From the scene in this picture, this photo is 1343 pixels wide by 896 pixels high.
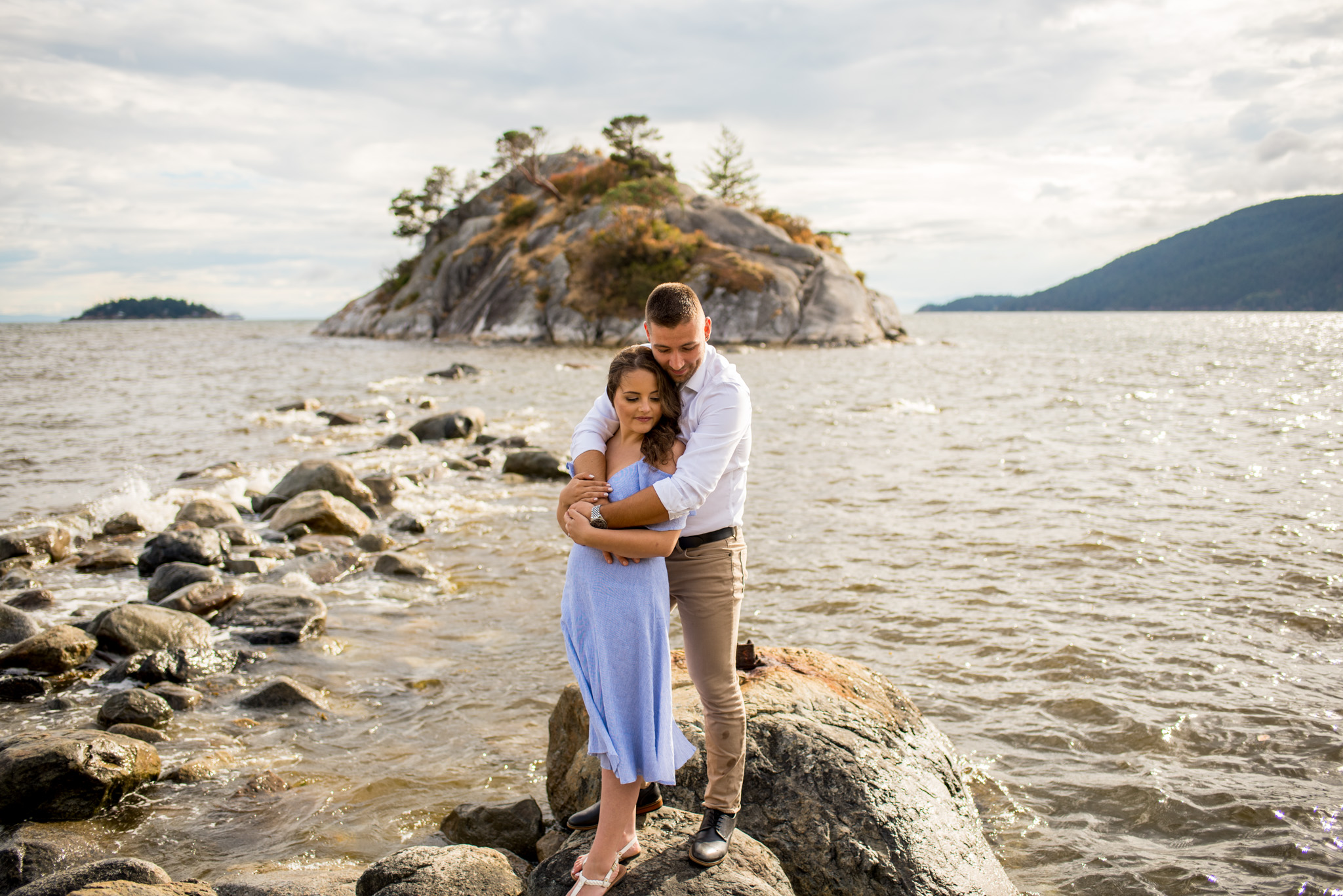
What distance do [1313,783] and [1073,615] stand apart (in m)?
2.97

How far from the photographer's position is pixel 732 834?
141 inches

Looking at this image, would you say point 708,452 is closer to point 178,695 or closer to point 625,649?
point 625,649

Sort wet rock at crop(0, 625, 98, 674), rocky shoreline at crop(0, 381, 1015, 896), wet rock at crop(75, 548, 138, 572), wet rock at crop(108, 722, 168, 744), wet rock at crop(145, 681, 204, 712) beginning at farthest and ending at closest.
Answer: wet rock at crop(75, 548, 138, 572)
wet rock at crop(0, 625, 98, 674)
wet rock at crop(145, 681, 204, 712)
wet rock at crop(108, 722, 168, 744)
rocky shoreline at crop(0, 381, 1015, 896)

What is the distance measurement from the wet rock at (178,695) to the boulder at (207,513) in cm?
503

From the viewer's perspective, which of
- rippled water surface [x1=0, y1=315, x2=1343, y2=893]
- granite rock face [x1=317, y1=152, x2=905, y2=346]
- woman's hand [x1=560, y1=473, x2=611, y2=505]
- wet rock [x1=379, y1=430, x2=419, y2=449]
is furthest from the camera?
granite rock face [x1=317, y1=152, x2=905, y2=346]

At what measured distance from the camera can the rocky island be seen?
5303 centimetres

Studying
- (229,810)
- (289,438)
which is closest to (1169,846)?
(229,810)

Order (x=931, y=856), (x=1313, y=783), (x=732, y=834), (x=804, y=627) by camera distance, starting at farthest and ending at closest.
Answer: (x=804, y=627) → (x=1313, y=783) → (x=931, y=856) → (x=732, y=834)

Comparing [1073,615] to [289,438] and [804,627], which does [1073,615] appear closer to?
[804,627]

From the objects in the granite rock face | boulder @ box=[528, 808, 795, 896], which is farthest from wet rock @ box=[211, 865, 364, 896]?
the granite rock face

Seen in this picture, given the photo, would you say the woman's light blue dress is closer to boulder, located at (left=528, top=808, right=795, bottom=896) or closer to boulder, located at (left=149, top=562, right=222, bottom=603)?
boulder, located at (left=528, top=808, right=795, bottom=896)

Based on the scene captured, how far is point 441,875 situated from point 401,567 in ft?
21.7

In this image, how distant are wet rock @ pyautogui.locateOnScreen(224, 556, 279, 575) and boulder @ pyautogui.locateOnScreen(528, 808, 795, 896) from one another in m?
7.74

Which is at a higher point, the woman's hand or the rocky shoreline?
the woman's hand
